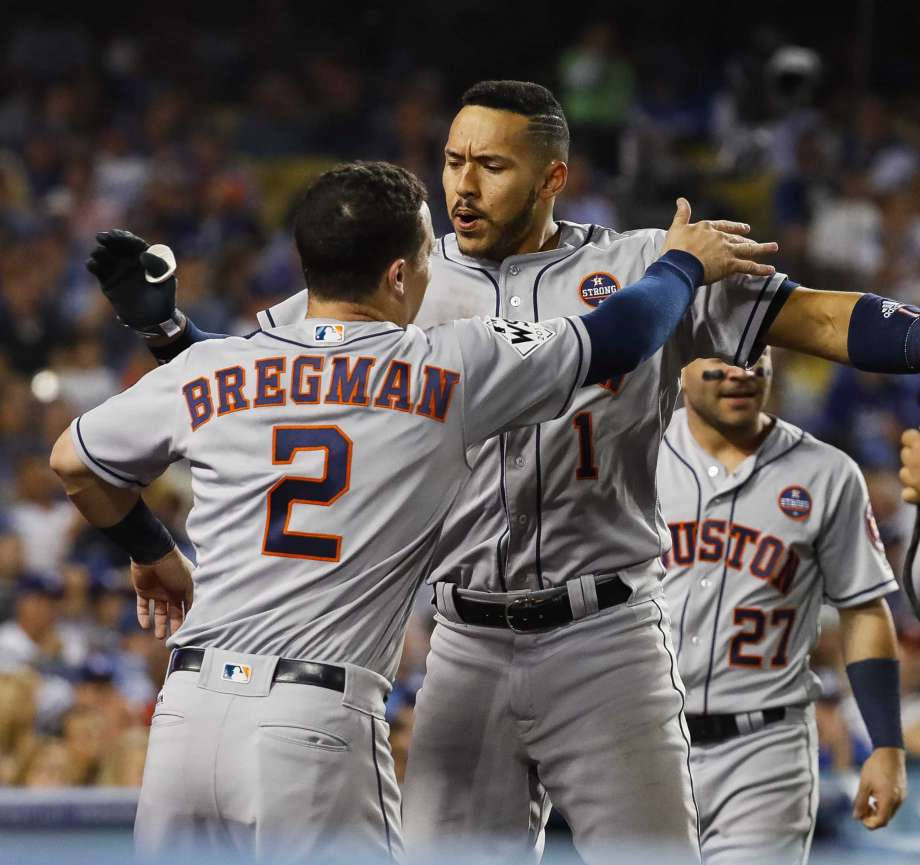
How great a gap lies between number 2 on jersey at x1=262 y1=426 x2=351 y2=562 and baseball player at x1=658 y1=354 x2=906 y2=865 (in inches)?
68.5

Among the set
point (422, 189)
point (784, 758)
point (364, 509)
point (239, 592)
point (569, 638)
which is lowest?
point (784, 758)

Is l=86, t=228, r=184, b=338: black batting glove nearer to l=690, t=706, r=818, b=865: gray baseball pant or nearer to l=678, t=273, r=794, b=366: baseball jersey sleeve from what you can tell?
l=678, t=273, r=794, b=366: baseball jersey sleeve

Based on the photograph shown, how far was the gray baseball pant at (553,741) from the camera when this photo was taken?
307 cm

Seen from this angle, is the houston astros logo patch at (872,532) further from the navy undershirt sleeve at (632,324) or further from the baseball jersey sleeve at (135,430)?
the baseball jersey sleeve at (135,430)

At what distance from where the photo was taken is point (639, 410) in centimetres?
321

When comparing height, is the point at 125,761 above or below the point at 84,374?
below

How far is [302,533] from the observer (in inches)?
102

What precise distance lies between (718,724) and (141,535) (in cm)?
181

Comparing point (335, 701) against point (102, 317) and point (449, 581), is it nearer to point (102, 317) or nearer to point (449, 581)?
point (449, 581)

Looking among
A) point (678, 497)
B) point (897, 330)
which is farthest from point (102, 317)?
point (897, 330)

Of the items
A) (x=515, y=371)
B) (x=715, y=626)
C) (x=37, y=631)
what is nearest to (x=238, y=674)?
(x=515, y=371)

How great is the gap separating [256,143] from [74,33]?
1.87 metres

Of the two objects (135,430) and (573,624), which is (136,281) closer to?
(135,430)

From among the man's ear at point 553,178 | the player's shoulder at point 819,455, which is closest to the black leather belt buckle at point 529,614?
the man's ear at point 553,178
